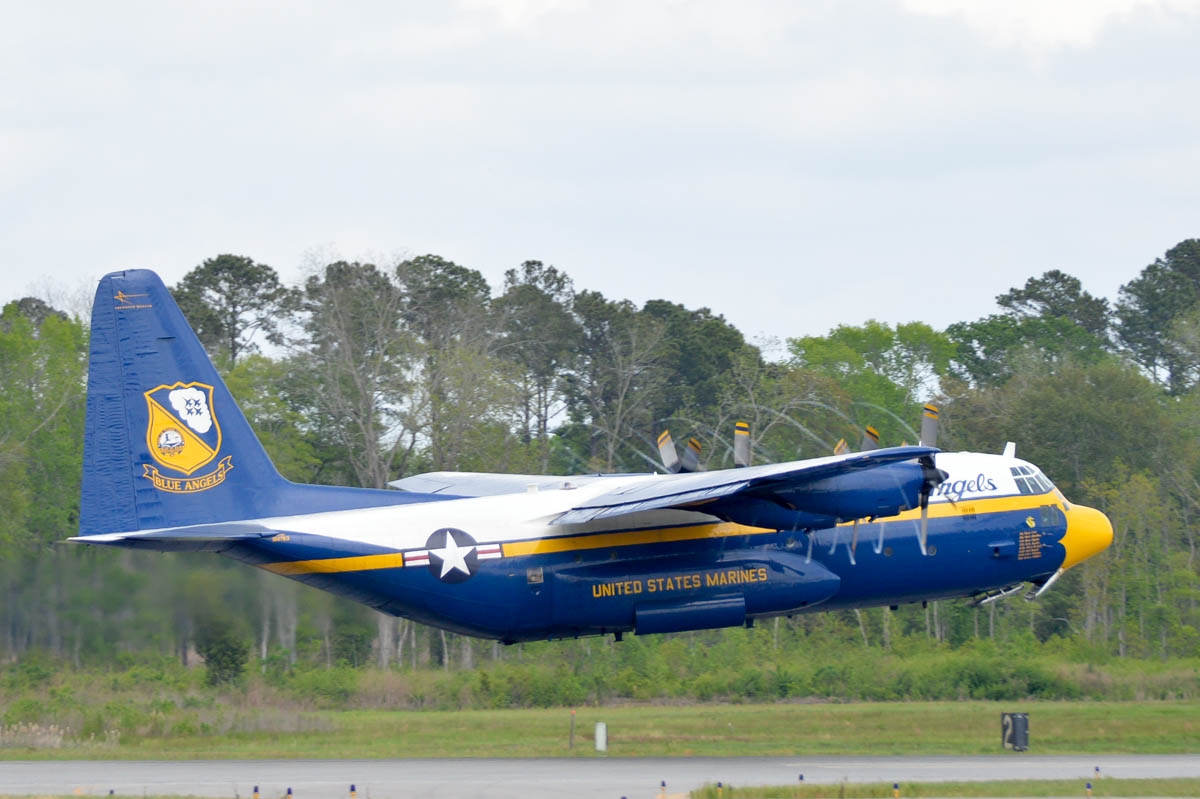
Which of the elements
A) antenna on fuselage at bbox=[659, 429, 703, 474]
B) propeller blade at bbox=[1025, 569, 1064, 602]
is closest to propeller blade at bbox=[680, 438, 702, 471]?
antenna on fuselage at bbox=[659, 429, 703, 474]

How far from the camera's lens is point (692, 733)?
2975 cm

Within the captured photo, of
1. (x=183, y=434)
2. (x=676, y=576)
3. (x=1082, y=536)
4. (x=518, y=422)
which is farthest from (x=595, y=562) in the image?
(x=518, y=422)

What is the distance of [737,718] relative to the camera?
32.4m

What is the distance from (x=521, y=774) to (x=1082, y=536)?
1132 cm

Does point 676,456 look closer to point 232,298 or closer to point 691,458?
point 691,458

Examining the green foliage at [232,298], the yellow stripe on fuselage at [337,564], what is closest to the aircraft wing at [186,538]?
the yellow stripe on fuselage at [337,564]

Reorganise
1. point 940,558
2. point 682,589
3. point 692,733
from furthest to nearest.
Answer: point 692,733
point 940,558
point 682,589

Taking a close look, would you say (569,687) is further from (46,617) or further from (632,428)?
(632,428)

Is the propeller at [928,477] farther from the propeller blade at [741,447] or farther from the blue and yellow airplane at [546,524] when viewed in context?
the propeller blade at [741,447]

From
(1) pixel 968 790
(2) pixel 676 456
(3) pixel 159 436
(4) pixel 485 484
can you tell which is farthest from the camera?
(4) pixel 485 484

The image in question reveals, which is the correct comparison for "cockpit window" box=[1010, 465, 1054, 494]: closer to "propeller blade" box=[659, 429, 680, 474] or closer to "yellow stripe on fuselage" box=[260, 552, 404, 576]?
"propeller blade" box=[659, 429, 680, 474]

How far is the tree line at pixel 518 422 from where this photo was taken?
25.9 m

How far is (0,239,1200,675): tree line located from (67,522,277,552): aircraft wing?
3695mm

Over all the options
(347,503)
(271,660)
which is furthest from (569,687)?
(347,503)
